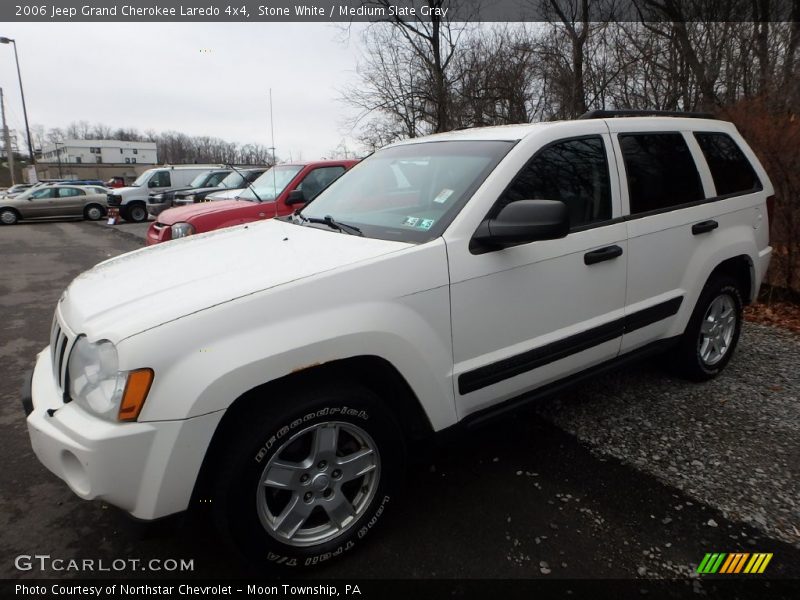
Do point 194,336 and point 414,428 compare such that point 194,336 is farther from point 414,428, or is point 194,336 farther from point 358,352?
point 414,428

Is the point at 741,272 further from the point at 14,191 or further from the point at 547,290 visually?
the point at 14,191

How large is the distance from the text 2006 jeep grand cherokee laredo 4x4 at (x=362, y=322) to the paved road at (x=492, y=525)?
0.31 metres

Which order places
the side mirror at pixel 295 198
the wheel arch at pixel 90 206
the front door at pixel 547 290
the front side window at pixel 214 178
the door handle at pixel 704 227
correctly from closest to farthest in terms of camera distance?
the front door at pixel 547 290, the door handle at pixel 704 227, the side mirror at pixel 295 198, the front side window at pixel 214 178, the wheel arch at pixel 90 206

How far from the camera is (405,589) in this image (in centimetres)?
214

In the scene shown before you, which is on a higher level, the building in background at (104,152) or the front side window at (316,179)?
the building in background at (104,152)

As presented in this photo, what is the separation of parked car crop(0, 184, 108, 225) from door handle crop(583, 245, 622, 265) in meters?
23.1

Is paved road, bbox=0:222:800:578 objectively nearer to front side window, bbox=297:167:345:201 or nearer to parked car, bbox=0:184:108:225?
front side window, bbox=297:167:345:201

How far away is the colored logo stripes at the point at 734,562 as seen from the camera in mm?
2178

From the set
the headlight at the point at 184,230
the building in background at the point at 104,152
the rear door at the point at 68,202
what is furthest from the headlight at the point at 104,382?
the building in background at the point at 104,152

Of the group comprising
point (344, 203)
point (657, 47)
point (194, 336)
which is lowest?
point (194, 336)

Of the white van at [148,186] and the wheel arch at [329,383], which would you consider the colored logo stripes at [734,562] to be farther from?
the white van at [148,186]

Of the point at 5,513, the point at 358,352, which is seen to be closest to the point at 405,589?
the point at 358,352

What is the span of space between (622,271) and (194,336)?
2.31 m

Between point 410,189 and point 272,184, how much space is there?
511 cm
